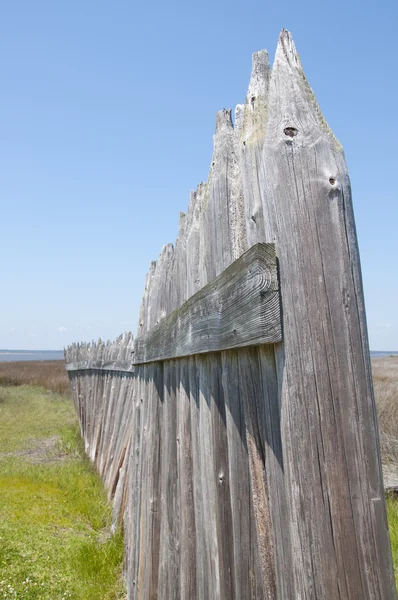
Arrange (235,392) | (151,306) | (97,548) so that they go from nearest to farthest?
(235,392)
(151,306)
(97,548)

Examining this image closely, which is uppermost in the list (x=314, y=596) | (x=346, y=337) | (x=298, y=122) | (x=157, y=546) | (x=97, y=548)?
(x=298, y=122)

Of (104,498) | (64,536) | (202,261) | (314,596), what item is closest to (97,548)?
(64,536)

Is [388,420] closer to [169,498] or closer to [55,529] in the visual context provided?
[55,529]

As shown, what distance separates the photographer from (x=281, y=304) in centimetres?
114

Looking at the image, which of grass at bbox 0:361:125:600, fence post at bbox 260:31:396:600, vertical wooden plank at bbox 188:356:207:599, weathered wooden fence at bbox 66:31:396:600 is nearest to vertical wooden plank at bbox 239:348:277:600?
weathered wooden fence at bbox 66:31:396:600

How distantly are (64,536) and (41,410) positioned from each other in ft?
34.5

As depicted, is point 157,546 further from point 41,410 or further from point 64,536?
point 41,410

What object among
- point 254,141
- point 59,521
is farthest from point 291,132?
point 59,521

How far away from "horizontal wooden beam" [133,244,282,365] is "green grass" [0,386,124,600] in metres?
2.00

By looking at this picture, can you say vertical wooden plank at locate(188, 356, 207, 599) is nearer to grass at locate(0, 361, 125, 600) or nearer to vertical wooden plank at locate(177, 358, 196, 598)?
vertical wooden plank at locate(177, 358, 196, 598)

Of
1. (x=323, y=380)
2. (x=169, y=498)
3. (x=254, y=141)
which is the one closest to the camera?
(x=323, y=380)

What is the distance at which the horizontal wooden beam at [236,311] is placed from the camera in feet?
3.88

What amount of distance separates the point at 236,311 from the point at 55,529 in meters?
3.61

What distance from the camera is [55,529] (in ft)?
13.9
